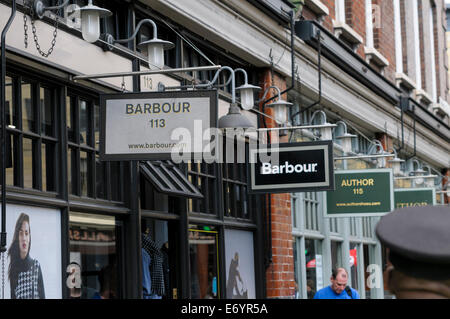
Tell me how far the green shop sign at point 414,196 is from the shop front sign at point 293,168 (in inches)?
291

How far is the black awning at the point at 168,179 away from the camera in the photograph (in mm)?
10031

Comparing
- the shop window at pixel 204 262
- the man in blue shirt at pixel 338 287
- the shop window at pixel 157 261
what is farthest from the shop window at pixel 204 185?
the man in blue shirt at pixel 338 287

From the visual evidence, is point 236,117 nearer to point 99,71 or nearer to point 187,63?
point 99,71

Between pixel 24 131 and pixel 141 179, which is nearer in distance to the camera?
pixel 24 131

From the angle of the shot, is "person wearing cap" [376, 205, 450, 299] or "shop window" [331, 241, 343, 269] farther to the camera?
"shop window" [331, 241, 343, 269]

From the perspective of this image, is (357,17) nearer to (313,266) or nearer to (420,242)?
(313,266)

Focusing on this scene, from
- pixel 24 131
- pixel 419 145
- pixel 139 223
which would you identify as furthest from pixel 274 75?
pixel 419 145

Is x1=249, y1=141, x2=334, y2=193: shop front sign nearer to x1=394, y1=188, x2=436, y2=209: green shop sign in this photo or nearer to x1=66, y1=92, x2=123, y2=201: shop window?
x1=66, y1=92, x2=123, y2=201: shop window

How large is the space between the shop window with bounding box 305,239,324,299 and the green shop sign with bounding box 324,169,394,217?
1.23 metres

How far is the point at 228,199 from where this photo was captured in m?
12.8

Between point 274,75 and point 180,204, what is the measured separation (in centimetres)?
378

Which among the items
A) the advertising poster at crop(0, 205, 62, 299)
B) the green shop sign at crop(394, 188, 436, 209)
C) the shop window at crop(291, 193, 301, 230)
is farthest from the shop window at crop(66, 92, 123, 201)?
the green shop sign at crop(394, 188, 436, 209)

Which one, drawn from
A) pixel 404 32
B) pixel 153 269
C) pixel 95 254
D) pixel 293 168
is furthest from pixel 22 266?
pixel 404 32

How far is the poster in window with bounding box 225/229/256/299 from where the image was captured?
12.6m
